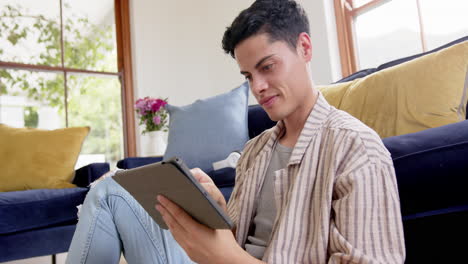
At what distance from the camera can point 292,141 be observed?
911 millimetres

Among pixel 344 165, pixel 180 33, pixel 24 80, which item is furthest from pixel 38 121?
pixel 344 165

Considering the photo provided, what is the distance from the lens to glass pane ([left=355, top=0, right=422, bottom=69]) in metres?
2.36

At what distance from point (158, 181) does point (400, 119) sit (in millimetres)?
874

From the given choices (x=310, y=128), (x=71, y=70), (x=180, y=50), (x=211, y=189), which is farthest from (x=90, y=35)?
(x=310, y=128)

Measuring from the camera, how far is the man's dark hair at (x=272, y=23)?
2.78 ft

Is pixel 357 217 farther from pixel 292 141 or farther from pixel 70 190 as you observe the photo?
pixel 70 190

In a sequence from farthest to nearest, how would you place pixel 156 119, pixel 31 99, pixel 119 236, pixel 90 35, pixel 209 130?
1. pixel 90 35
2. pixel 31 99
3. pixel 156 119
4. pixel 209 130
5. pixel 119 236

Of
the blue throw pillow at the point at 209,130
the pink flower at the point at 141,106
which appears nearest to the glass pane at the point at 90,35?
the pink flower at the point at 141,106

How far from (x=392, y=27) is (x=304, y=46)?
6.07ft

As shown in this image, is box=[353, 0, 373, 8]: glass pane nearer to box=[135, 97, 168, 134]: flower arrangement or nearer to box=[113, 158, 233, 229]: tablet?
box=[135, 97, 168, 134]: flower arrangement

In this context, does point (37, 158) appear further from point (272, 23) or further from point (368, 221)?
point (368, 221)

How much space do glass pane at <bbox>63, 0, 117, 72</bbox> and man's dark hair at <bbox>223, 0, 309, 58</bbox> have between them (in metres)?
3.08

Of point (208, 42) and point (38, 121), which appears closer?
point (38, 121)

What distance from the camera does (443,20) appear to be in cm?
221
